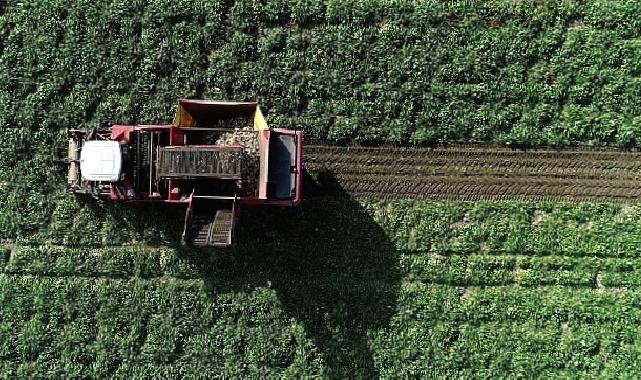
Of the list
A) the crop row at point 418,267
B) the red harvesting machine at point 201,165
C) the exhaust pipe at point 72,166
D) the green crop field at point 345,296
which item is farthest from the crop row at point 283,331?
the exhaust pipe at point 72,166

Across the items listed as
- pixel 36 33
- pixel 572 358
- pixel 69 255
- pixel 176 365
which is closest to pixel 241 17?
pixel 36 33

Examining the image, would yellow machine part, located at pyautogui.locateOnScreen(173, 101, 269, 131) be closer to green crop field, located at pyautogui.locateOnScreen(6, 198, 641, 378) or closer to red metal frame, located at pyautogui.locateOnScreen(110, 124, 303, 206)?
red metal frame, located at pyautogui.locateOnScreen(110, 124, 303, 206)

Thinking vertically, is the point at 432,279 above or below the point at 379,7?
below

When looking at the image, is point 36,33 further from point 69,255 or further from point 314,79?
point 314,79

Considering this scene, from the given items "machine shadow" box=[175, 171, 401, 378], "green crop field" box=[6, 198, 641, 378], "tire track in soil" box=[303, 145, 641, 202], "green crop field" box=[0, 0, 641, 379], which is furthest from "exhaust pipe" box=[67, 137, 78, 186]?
"tire track in soil" box=[303, 145, 641, 202]

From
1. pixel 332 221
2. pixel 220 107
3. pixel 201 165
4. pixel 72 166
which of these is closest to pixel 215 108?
pixel 220 107

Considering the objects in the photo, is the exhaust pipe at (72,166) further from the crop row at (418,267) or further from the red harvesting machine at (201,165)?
the crop row at (418,267)
